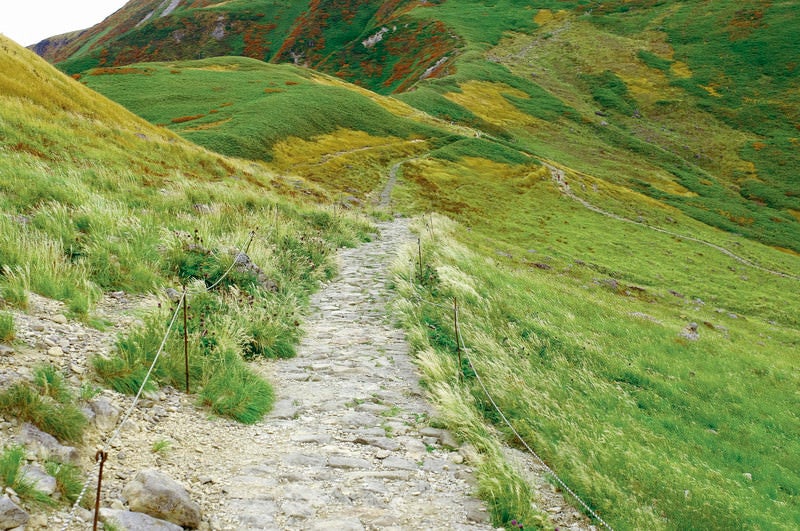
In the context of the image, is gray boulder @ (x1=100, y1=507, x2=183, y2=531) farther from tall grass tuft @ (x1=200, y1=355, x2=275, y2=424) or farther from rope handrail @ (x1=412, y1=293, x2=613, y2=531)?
rope handrail @ (x1=412, y1=293, x2=613, y2=531)

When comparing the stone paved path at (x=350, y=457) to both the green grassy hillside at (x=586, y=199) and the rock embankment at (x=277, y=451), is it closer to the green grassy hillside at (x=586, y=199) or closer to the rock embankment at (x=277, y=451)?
the rock embankment at (x=277, y=451)

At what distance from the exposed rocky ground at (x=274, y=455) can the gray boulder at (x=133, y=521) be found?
0.04 feet

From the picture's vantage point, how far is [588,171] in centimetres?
7381

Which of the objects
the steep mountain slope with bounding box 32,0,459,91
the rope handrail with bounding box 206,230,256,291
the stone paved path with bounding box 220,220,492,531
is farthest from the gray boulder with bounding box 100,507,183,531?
the steep mountain slope with bounding box 32,0,459,91

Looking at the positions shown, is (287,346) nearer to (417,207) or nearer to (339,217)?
(339,217)

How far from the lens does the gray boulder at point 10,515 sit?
3467 mm

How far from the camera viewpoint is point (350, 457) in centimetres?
625

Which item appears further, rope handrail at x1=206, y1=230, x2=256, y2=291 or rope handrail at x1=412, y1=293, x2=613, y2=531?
rope handrail at x1=206, y1=230, x2=256, y2=291

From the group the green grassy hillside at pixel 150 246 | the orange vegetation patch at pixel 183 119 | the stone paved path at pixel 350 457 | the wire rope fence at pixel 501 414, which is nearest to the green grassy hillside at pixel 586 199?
the wire rope fence at pixel 501 414

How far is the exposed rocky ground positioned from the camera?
4.74 metres

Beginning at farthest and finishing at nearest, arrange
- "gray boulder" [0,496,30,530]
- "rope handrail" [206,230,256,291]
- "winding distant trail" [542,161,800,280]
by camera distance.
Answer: "winding distant trail" [542,161,800,280] < "rope handrail" [206,230,256,291] < "gray boulder" [0,496,30,530]

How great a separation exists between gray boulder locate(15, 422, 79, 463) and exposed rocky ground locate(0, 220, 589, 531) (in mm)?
20

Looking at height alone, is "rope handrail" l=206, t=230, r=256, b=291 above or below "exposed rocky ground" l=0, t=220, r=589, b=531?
above

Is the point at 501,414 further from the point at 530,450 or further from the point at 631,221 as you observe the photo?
the point at 631,221
